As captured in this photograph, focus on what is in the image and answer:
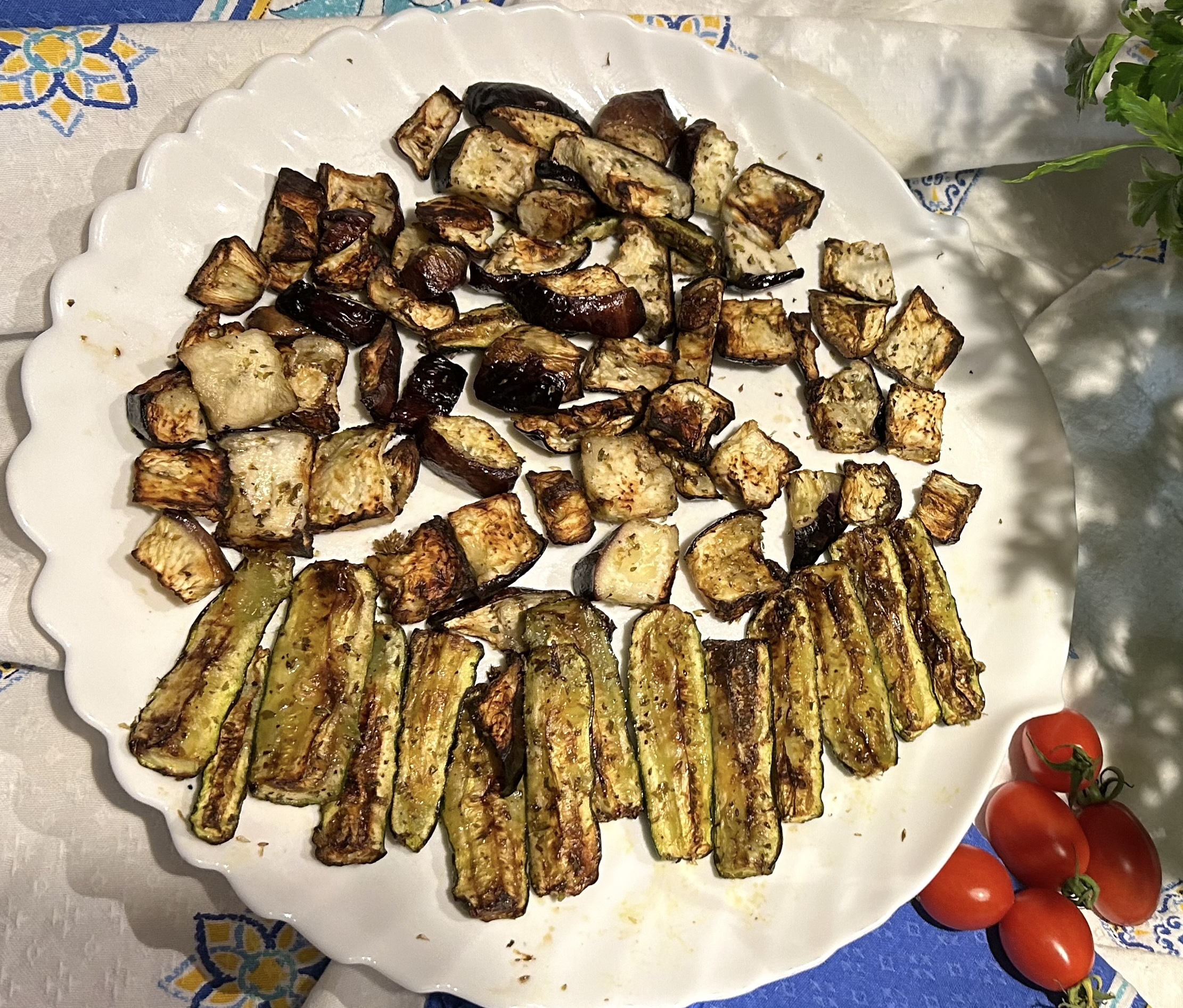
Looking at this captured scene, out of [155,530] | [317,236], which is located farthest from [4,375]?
[317,236]

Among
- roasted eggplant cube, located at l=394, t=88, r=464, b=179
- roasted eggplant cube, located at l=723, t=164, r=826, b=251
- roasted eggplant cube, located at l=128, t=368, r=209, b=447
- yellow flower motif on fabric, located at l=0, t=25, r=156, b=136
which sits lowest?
roasted eggplant cube, located at l=723, t=164, r=826, b=251

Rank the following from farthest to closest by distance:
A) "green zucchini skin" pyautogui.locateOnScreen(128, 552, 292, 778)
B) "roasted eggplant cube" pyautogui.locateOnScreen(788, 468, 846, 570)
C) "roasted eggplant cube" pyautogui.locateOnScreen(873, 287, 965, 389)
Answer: "roasted eggplant cube" pyautogui.locateOnScreen(873, 287, 965, 389) → "roasted eggplant cube" pyautogui.locateOnScreen(788, 468, 846, 570) → "green zucchini skin" pyautogui.locateOnScreen(128, 552, 292, 778)

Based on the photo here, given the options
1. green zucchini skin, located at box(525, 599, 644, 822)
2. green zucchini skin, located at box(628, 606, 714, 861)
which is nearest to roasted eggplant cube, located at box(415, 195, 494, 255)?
green zucchini skin, located at box(525, 599, 644, 822)

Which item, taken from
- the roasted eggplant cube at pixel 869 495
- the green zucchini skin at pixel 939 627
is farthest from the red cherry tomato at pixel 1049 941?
the roasted eggplant cube at pixel 869 495

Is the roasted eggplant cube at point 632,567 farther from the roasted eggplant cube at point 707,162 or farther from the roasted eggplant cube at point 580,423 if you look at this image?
the roasted eggplant cube at point 707,162

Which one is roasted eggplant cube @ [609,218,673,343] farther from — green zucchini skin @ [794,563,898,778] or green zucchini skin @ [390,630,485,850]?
green zucchini skin @ [390,630,485,850]

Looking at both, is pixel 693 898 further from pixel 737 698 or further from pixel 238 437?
pixel 238 437
